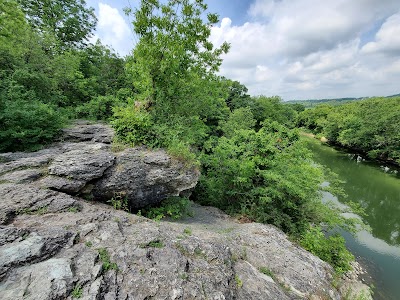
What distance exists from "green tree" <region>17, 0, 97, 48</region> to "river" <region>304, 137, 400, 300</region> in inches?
792

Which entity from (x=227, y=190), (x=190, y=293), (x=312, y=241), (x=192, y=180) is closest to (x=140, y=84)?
(x=192, y=180)

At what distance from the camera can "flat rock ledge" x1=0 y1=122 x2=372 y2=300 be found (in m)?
3.45

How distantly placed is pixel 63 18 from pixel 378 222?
28992mm

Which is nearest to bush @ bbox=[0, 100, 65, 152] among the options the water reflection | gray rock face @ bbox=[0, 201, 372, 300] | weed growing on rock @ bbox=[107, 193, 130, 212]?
weed growing on rock @ bbox=[107, 193, 130, 212]

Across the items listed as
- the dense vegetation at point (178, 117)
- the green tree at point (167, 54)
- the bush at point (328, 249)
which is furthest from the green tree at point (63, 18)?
the bush at point (328, 249)

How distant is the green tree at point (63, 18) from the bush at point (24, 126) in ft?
35.9

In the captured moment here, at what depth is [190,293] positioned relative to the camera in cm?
377

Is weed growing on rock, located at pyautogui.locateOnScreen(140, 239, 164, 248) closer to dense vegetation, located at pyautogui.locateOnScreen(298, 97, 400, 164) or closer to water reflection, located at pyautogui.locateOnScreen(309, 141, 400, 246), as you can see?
water reflection, located at pyautogui.locateOnScreen(309, 141, 400, 246)

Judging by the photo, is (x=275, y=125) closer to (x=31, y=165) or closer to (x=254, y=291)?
(x=254, y=291)

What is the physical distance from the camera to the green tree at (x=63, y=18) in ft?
55.1

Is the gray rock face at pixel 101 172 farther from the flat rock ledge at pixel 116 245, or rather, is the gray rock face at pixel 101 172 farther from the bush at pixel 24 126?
the bush at pixel 24 126

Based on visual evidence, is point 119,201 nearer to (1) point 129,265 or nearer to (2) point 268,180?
(1) point 129,265

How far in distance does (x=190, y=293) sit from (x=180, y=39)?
984 cm

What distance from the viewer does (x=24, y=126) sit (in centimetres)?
763
